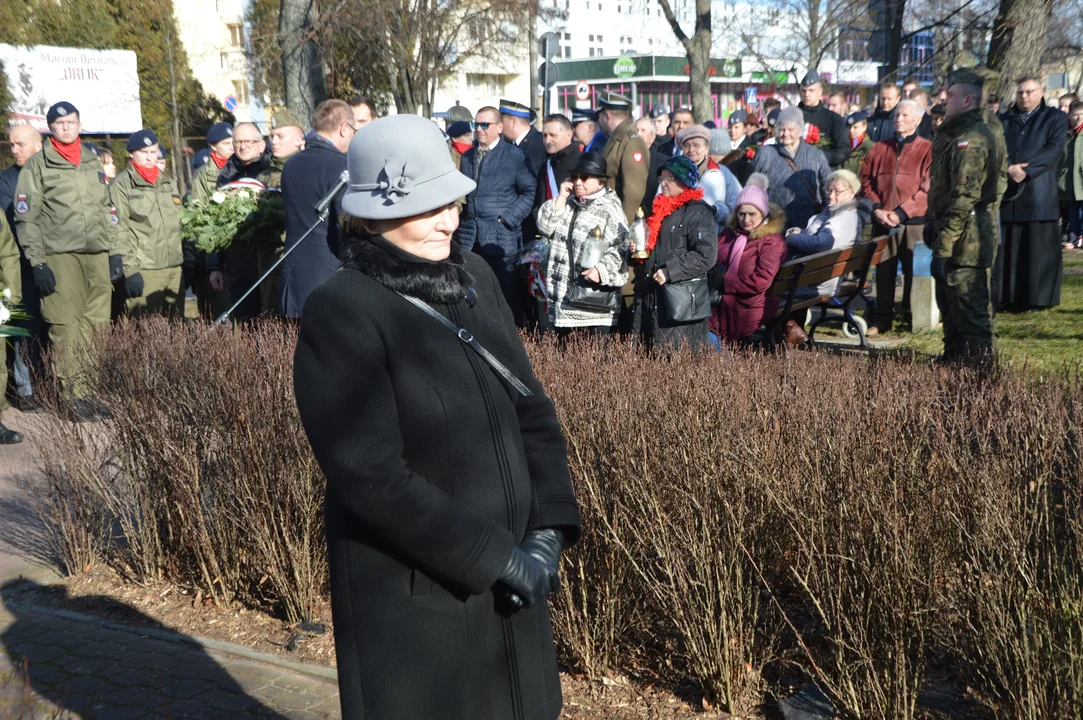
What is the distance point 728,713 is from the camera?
3.89m

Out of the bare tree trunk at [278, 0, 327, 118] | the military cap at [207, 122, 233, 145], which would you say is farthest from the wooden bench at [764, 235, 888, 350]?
the bare tree trunk at [278, 0, 327, 118]

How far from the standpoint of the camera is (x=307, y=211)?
787 centimetres

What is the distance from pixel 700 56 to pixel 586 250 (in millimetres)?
18206

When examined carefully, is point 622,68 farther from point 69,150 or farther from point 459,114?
point 69,150

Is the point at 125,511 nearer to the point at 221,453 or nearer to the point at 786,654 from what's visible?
the point at 221,453

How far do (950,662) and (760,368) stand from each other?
189 cm

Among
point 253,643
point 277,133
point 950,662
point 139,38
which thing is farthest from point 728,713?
point 139,38

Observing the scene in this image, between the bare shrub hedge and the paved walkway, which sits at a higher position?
the bare shrub hedge

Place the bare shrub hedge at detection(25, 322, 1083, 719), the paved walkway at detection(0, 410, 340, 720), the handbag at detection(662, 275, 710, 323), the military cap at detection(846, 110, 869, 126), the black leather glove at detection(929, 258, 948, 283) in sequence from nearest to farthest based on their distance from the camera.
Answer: the bare shrub hedge at detection(25, 322, 1083, 719), the paved walkway at detection(0, 410, 340, 720), the handbag at detection(662, 275, 710, 323), the black leather glove at detection(929, 258, 948, 283), the military cap at detection(846, 110, 869, 126)

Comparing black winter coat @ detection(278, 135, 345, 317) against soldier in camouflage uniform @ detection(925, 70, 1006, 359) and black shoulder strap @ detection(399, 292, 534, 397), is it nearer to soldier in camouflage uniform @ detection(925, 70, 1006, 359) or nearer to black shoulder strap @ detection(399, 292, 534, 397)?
soldier in camouflage uniform @ detection(925, 70, 1006, 359)

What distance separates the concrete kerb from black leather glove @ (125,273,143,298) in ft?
17.1

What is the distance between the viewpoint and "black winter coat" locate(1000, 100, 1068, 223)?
34.0 ft

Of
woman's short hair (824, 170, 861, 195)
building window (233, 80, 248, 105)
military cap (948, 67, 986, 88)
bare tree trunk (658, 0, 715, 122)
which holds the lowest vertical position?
woman's short hair (824, 170, 861, 195)

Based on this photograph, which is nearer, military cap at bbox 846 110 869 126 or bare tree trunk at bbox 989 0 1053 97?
bare tree trunk at bbox 989 0 1053 97
